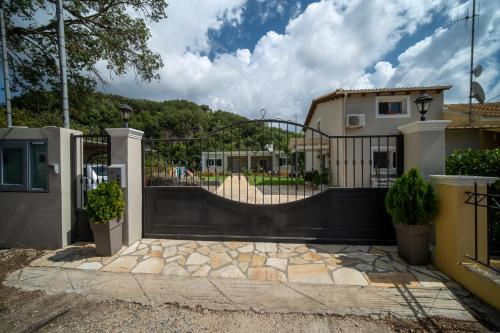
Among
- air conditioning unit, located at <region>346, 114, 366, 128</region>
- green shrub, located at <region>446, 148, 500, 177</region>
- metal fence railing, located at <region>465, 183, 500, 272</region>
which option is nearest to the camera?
metal fence railing, located at <region>465, 183, 500, 272</region>

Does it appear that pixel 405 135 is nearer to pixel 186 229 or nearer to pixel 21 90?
pixel 186 229

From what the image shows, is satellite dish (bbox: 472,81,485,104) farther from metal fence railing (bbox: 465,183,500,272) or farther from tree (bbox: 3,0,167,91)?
tree (bbox: 3,0,167,91)

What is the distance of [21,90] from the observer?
6.87 metres

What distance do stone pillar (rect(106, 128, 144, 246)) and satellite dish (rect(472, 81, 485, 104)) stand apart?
38.2ft

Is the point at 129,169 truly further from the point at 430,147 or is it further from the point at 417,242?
the point at 430,147

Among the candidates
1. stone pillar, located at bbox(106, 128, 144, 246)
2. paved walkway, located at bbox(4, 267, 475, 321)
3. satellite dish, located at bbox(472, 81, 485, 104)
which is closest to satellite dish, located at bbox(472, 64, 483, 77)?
satellite dish, located at bbox(472, 81, 485, 104)

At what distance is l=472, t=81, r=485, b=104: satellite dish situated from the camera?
8297mm

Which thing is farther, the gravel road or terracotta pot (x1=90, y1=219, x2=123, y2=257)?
terracotta pot (x1=90, y1=219, x2=123, y2=257)

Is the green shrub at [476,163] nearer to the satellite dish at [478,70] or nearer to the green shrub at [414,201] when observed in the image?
the green shrub at [414,201]

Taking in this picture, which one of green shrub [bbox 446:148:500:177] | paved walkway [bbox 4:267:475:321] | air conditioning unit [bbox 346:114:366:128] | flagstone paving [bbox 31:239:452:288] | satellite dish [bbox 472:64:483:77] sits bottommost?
paved walkway [bbox 4:267:475:321]

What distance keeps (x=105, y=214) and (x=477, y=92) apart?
12.4m

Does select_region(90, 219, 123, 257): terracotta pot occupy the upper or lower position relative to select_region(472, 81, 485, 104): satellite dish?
lower

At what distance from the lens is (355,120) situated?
1039cm

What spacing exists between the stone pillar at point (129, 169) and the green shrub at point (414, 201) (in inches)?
167
